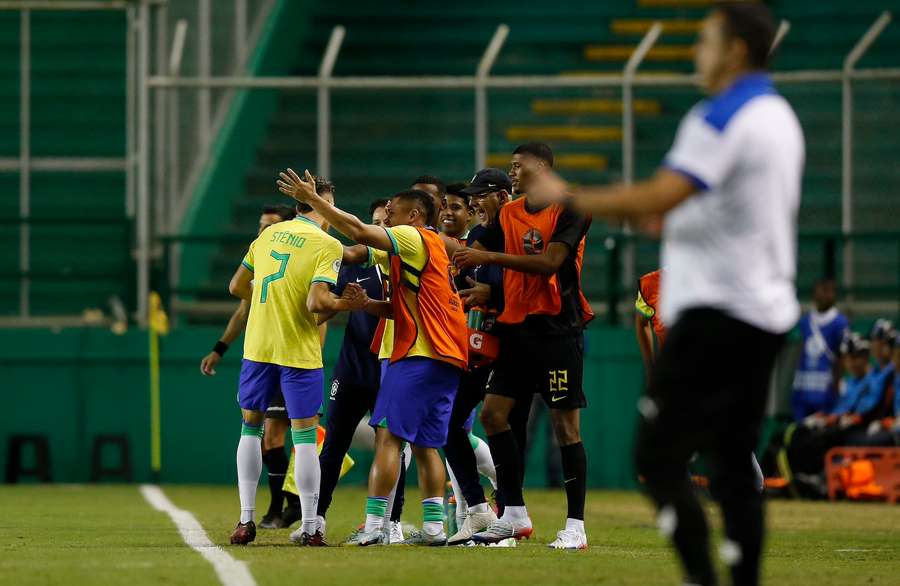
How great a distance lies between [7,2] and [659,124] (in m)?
7.50

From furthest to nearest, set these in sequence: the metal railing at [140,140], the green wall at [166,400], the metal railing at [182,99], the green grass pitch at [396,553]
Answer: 1. the metal railing at [140,140]
2. the green wall at [166,400]
3. the metal railing at [182,99]
4. the green grass pitch at [396,553]

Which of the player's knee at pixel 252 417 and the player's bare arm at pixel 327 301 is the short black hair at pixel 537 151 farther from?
the player's knee at pixel 252 417

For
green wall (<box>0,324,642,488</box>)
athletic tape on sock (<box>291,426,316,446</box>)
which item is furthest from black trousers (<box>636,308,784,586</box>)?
green wall (<box>0,324,642,488</box>)

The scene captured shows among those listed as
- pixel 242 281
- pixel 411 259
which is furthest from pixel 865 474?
pixel 411 259

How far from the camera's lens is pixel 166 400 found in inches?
681

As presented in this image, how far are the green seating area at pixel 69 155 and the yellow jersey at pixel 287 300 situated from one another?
7.92 metres

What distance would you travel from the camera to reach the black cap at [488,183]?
33.1ft

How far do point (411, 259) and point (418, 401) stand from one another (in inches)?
30.0

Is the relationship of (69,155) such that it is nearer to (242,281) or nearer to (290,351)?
(242,281)

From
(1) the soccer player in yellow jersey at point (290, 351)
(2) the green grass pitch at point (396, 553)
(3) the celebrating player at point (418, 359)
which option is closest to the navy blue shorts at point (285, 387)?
(1) the soccer player in yellow jersey at point (290, 351)

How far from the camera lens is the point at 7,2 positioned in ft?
59.3

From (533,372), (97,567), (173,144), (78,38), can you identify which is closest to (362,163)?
(173,144)

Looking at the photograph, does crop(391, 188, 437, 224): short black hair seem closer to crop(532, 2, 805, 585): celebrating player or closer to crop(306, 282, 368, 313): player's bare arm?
crop(306, 282, 368, 313): player's bare arm

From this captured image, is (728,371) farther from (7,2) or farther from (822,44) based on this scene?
(822,44)
